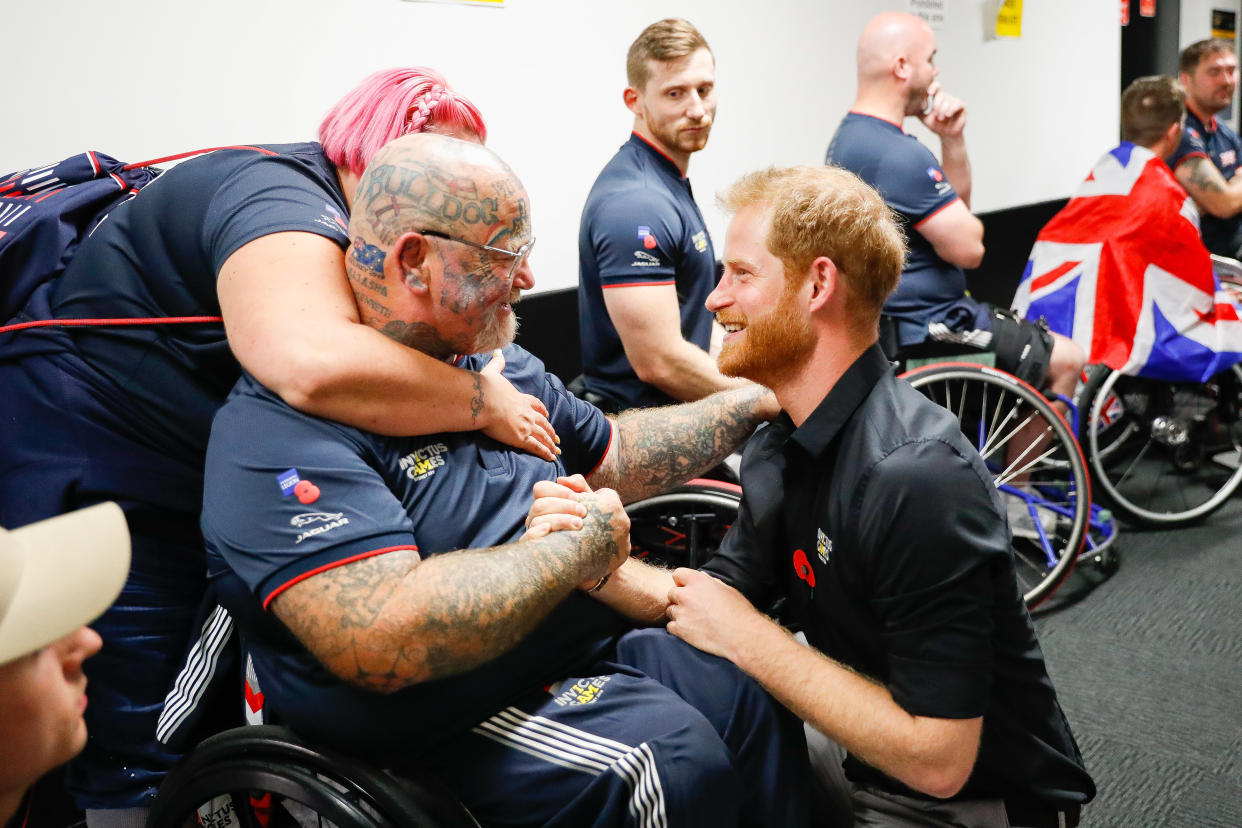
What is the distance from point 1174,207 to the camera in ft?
10.3

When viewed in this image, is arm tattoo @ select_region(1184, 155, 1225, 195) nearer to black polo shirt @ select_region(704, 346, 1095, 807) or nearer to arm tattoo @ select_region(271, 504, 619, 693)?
black polo shirt @ select_region(704, 346, 1095, 807)

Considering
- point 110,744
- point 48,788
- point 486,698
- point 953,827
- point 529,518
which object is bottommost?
point 48,788

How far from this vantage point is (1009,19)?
4.45 metres

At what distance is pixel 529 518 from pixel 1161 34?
21.1ft

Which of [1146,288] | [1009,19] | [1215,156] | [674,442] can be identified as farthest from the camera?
[1009,19]

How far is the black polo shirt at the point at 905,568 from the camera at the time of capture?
1.10 m

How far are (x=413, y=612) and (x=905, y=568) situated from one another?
1.85 feet

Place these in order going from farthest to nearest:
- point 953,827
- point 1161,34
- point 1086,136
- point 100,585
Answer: point 1161,34 < point 1086,136 < point 953,827 < point 100,585

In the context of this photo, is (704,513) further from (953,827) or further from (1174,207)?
(1174,207)

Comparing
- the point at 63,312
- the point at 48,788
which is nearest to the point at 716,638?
the point at 63,312

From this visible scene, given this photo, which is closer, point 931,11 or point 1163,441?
point 1163,441

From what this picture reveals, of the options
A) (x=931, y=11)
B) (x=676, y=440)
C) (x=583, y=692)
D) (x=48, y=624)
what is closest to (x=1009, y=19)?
(x=931, y=11)

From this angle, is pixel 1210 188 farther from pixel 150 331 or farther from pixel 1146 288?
pixel 150 331

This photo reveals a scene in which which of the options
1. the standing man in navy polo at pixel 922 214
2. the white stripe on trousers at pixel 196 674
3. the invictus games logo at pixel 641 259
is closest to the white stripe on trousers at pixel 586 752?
the white stripe on trousers at pixel 196 674
